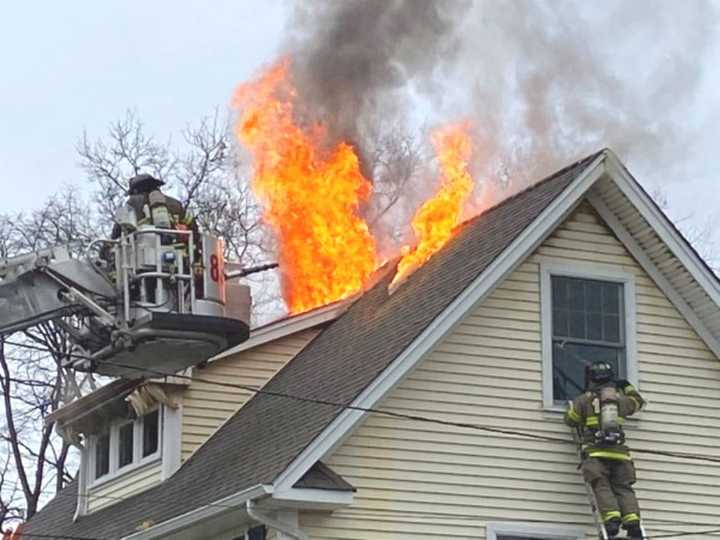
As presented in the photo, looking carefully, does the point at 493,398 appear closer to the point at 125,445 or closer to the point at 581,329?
the point at 581,329

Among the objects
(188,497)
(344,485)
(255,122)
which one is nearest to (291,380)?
(188,497)

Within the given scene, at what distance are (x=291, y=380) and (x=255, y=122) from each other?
5092mm

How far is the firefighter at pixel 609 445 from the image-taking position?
15.8 m

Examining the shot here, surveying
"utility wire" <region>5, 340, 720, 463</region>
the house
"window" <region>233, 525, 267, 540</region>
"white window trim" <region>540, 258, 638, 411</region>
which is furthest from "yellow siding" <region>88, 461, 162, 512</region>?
"white window trim" <region>540, 258, 638, 411</region>

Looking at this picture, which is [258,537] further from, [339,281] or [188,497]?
[339,281]

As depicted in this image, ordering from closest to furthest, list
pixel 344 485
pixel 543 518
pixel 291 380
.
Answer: pixel 344 485 < pixel 543 518 < pixel 291 380

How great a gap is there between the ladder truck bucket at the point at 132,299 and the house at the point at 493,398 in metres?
1.36

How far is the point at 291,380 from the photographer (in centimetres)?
1880

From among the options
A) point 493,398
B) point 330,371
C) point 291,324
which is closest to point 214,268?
point 330,371

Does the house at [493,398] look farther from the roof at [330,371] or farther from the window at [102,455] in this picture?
the window at [102,455]

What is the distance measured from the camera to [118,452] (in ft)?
68.6

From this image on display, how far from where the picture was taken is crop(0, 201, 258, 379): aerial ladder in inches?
627

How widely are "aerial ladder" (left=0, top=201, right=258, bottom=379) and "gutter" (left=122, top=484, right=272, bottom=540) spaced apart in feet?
5.53

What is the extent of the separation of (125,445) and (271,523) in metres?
6.07
